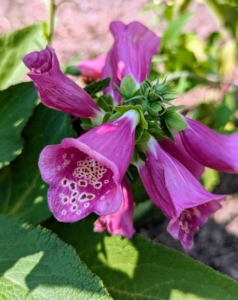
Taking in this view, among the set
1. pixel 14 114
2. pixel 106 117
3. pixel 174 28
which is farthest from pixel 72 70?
pixel 174 28

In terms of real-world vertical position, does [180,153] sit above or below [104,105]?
below

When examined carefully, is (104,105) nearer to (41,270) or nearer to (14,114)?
(14,114)

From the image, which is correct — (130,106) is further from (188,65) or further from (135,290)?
(188,65)

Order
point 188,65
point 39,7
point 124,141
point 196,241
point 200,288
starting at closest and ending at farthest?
1. point 124,141
2. point 200,288
3. point 196,241
4. point 188,65
5. point 39,7

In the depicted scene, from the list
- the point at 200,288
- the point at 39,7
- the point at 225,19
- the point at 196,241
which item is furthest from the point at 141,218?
the point at 39,7

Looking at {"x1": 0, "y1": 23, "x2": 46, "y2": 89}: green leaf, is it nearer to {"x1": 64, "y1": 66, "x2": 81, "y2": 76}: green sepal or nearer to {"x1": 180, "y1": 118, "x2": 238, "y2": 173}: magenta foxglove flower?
{"x1": 64, "y1": 66, "x2": 81, "y2": 76}: green sepal

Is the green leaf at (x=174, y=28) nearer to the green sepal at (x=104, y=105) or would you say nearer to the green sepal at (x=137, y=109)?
the green sepal at (x=104, y=105)

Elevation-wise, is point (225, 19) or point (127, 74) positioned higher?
point (127, 74)

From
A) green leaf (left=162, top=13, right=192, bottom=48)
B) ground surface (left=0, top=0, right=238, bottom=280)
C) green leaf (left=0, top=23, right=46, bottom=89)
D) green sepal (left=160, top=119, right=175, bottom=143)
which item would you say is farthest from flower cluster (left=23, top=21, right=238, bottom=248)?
ground surface (left=0, top=0, right=238, bottom=280)
